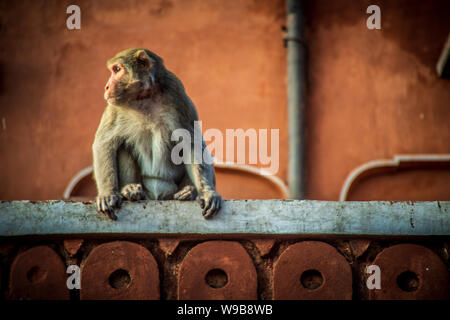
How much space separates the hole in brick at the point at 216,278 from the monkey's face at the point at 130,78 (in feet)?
3.75

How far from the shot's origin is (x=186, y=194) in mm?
3037

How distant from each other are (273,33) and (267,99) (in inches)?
33.9

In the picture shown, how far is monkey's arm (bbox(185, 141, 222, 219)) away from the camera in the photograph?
2.73 metres

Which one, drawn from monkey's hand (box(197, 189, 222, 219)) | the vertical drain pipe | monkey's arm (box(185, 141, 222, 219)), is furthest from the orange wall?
monkey's hand (box(197, 189, 222, 219))

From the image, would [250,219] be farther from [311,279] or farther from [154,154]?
[154,154]

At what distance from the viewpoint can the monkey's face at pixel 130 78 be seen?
303 cm

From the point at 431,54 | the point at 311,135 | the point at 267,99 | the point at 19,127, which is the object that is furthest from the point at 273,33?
the point at 19,127

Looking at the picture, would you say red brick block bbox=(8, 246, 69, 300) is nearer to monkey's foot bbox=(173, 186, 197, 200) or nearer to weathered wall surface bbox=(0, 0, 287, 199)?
monkey's foot bbox=(173, 186, 197, 200)

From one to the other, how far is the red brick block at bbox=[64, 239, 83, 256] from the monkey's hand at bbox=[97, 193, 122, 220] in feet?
0.65

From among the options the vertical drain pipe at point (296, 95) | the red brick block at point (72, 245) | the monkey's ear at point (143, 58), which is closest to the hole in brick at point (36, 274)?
the red brick block at point (72, 245)

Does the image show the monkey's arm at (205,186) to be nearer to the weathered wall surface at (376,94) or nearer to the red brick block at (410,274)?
the red brick block at (410,274)

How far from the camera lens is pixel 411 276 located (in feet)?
8.66

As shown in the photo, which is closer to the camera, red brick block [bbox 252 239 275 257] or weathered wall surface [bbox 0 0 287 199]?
red brick block [bbox 252 239 275 257]

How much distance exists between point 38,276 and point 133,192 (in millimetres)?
658
